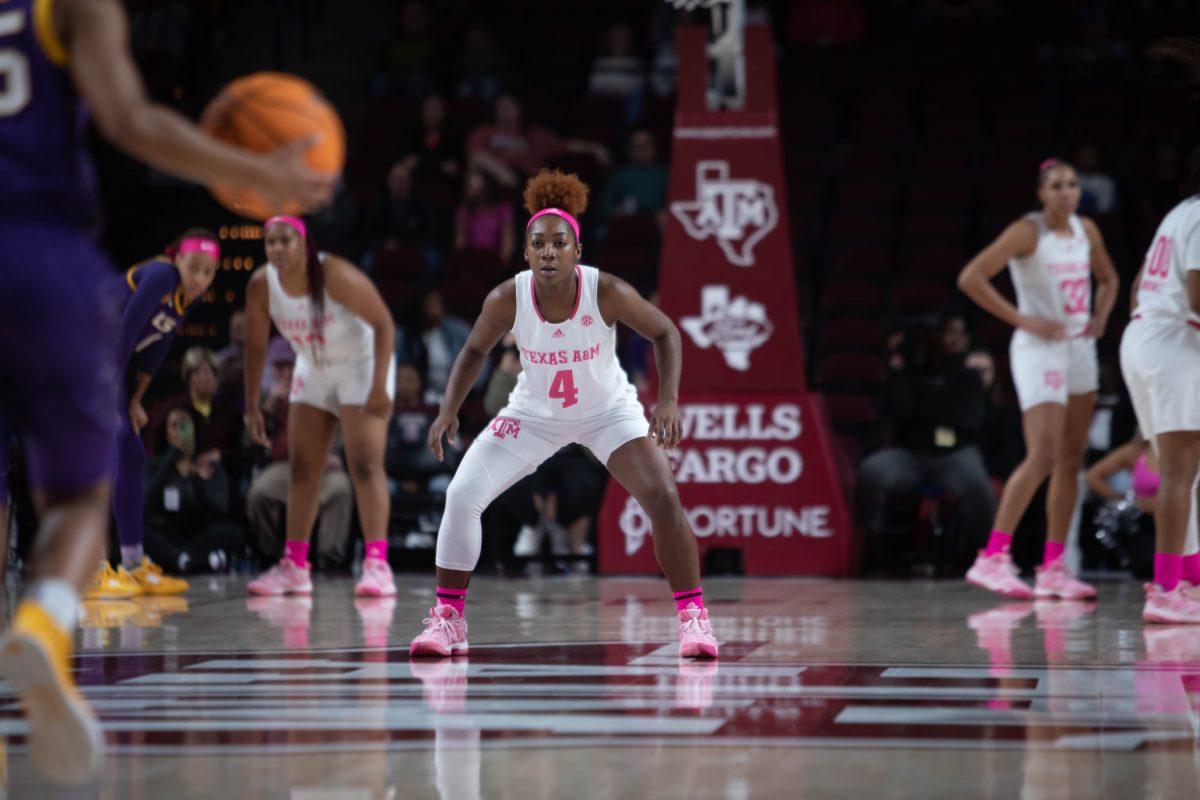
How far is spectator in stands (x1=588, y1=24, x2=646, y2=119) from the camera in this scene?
518 inches

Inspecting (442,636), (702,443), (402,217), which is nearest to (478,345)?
(442,636)

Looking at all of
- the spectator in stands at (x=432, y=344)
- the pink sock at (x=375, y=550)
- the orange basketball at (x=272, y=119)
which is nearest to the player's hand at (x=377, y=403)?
the pink sock at (x=375, y=550)

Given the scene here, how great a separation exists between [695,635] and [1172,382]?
2217 millimetres

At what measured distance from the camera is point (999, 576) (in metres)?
7.52

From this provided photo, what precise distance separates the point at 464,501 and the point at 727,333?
13.3 ft

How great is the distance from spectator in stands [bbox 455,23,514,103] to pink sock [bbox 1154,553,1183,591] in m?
8.19

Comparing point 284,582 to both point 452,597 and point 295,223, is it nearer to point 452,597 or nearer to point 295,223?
point 295,223

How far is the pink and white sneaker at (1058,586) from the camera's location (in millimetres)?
7348

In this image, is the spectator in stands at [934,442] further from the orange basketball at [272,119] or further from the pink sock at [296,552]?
the orange basketball at [272,119]

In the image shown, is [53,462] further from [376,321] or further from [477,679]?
[376,321]

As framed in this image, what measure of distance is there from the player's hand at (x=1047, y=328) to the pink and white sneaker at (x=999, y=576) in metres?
1.02

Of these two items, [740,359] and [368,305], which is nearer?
[368,305]

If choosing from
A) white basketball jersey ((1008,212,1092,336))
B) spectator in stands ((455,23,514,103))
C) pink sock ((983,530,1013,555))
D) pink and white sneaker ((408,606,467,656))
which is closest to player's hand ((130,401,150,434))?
pink and white sneaker ((408,606,467,656))

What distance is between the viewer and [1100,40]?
12742mm
